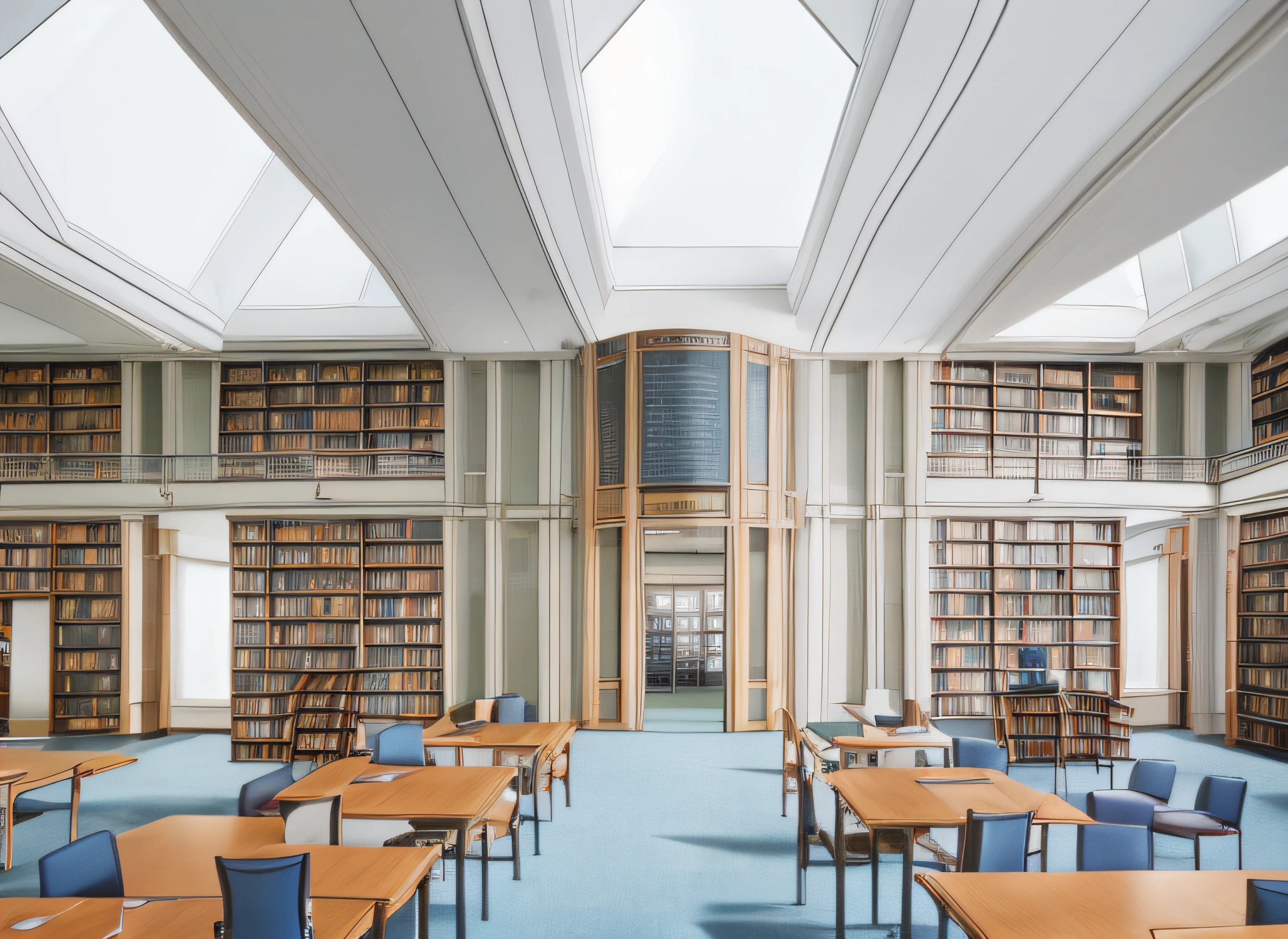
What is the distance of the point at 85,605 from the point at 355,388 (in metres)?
4.13

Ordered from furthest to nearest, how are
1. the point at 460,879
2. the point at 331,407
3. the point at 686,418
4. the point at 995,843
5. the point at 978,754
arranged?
the point at 331,407 → the point at 686,418 → the point at 978,754 → the point at 460,879 → the point at 995,843

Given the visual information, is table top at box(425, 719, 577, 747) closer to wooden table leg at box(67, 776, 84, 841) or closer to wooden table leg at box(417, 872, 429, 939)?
wooden table leg at box(417, 872, 429, 939)

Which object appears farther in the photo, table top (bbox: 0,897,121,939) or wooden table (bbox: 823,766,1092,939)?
wooden table (bbox: 823,766,1092,939)

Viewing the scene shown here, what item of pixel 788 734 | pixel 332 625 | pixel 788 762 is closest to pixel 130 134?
pixel 332 625

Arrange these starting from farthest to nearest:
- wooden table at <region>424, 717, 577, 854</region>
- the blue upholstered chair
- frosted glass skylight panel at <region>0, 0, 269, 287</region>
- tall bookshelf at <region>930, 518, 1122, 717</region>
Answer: tall bookshelf at <region>930, 518, 1122, 717</region>
frosted glass skylight panel at <region>0, 0, 269, 287</region>
wooden table at <region>424, 717, 577, 854</region>
the blue upholstered chair

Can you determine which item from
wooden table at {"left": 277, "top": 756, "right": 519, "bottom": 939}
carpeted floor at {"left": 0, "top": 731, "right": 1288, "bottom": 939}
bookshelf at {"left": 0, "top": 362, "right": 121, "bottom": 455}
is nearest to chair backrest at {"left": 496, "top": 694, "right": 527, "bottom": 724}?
carpeted floor at {"left": 0, "top": 731, "right": 1288, "bottom": 939}

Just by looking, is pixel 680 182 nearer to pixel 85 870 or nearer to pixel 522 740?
pixel 522 740

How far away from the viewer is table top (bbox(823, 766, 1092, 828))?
12.9 ft

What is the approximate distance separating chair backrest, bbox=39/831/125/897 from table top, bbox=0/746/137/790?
2.87 meters

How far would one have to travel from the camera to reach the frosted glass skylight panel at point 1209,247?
8297 millimetres

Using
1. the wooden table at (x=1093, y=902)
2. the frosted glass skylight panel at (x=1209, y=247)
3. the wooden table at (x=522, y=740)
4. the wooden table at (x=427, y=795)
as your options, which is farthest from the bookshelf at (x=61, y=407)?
the frosted glass skylight panel at (x=1209, y=247)

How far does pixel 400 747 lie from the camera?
567 cm

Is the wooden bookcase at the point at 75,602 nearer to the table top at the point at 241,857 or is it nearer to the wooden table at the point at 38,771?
the wooden table at the point at 38,771

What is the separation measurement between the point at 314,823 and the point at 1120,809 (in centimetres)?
481
